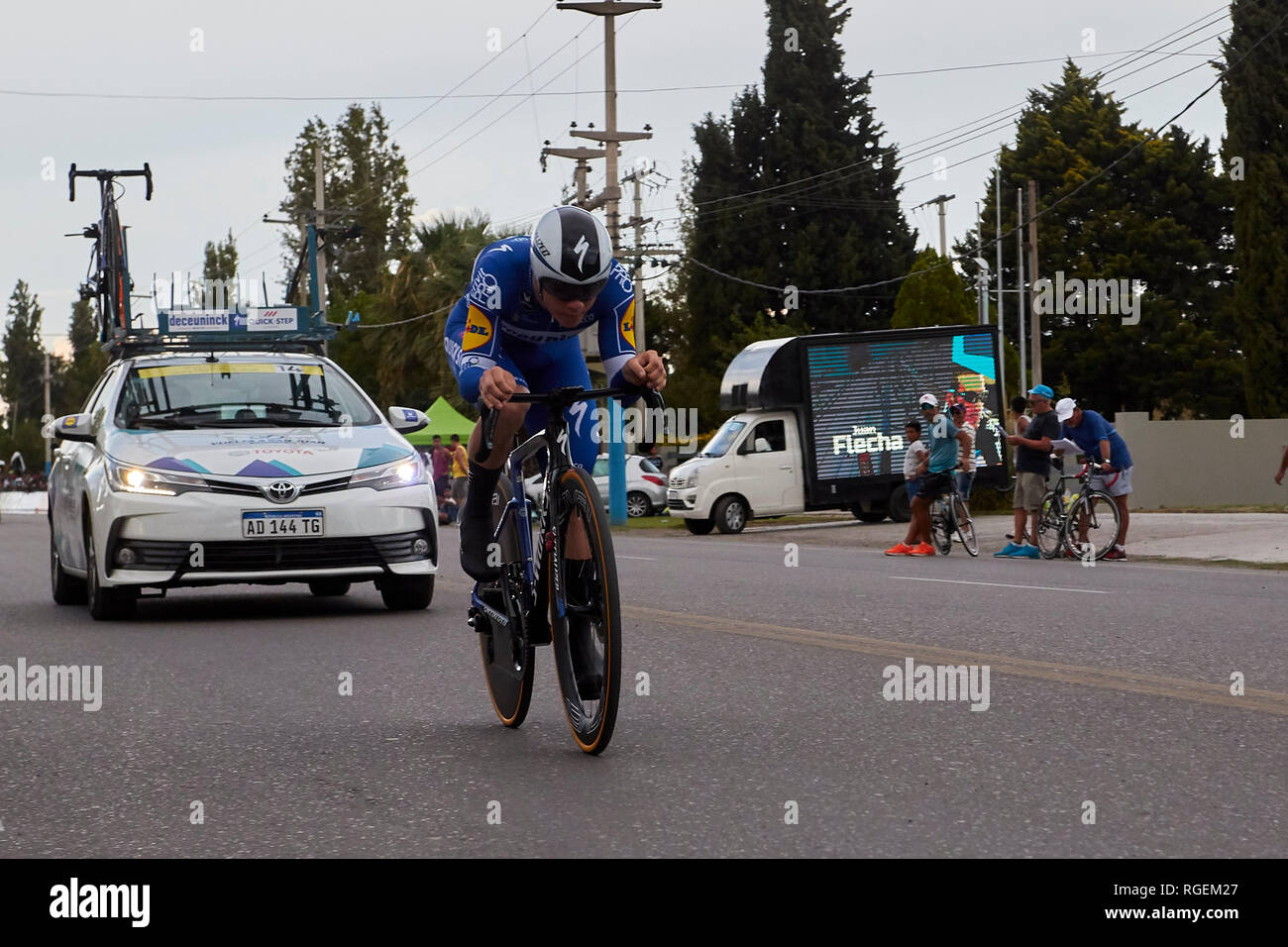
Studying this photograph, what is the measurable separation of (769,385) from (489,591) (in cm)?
2291

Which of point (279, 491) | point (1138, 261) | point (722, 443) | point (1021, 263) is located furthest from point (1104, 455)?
point (1138, 261)

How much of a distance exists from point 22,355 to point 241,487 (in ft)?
475

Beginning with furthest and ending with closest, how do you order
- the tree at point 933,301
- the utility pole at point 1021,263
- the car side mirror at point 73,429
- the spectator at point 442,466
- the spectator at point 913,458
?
the utility pole at point 1021,263, the tree at point 933,301, the spectator at point 442,466, the spectator at point 913,458, the car side mirror at point 73,429

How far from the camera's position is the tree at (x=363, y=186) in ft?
271

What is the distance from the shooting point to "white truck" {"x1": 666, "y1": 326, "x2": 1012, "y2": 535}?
29.3m

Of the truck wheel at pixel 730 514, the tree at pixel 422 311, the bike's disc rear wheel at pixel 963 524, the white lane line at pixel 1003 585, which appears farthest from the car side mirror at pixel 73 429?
the tree at pixel 422 311

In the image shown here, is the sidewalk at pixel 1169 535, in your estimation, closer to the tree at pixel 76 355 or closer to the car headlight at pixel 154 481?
the car headlight at pixel 154 481

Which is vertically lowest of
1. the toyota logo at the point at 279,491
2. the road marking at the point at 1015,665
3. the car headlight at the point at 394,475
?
the road marking at the point at 1015,665

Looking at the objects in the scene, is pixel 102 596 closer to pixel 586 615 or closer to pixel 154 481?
pixel 154 481

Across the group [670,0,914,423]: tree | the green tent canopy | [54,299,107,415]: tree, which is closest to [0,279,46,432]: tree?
[54,299,107,415]: tree

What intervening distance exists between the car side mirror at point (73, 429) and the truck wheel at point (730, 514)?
→ 18.3 meters

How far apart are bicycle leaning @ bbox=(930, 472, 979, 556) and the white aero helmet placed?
Answer: 51.4 feet

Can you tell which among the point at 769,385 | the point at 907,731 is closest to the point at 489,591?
the point at 907,731
